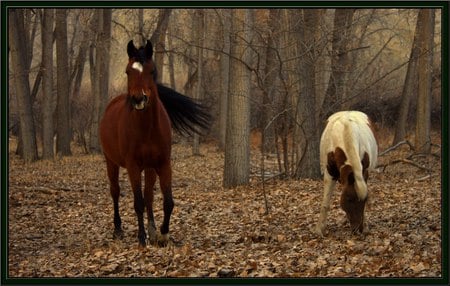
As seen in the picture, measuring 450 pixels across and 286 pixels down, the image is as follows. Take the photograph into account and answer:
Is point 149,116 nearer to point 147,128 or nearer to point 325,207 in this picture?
point 147,128

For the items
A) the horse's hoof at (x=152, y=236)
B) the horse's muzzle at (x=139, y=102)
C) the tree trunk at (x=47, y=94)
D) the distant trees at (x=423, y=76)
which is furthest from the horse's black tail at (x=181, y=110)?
the tree trunk at (x=47, y=94)

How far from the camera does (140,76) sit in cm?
725

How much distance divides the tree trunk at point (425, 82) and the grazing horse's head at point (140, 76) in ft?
29.0

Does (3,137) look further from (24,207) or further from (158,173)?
(24,207)

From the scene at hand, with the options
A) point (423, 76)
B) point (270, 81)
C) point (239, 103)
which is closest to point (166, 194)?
point (239, 103)

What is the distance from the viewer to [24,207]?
1153 cm

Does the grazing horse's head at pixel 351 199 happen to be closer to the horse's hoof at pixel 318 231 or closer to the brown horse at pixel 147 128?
the horse's hoof at pixel 318 231

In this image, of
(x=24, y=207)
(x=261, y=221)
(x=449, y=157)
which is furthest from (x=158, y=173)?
(x=24, y=207)

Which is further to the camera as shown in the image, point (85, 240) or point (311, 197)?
point (311, 197)

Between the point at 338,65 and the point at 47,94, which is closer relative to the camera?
the point at 338,65

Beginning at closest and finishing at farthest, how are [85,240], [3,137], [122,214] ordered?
[3,137] → [85,240] → [122,214]

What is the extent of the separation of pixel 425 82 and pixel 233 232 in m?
9.24

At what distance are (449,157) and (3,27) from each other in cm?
444

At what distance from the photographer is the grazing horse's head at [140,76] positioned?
7.19m
